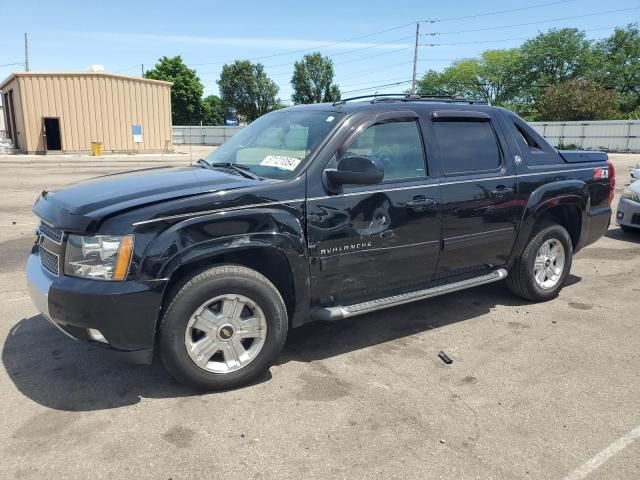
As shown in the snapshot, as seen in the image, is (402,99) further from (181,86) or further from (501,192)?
(181,86)

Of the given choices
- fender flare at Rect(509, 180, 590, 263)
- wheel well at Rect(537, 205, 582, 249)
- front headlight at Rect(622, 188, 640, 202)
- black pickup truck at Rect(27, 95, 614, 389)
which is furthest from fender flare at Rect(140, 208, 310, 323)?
front headlight at Rect(622, 188, 640, 202)

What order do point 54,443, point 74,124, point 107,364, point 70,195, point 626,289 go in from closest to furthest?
point 54,443, point 70,195, point 107,364, point 626,289, point 74,124

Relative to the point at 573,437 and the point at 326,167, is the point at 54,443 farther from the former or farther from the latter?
the point at 573,437

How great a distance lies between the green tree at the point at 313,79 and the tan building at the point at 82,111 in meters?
40.3

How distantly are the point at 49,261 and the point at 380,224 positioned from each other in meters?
2.28

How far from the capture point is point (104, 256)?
2.97m

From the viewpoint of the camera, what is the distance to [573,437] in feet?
9.57

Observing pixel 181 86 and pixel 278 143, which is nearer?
pixel 278 143

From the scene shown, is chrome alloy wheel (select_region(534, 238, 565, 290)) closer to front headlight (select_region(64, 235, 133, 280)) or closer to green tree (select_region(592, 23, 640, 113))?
front headlight (select_region(64, 235, 133, 280))

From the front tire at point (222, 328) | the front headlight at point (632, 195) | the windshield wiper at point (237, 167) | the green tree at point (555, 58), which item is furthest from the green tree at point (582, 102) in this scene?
the front tire at point (222, 328)

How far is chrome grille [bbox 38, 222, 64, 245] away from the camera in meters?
3.20

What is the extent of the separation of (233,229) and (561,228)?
3607 mm

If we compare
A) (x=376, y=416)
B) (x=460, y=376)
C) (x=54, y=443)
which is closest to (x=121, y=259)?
(x=54, y=443)

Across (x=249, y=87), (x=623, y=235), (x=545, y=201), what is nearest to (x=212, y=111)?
(x=249, y=87)
